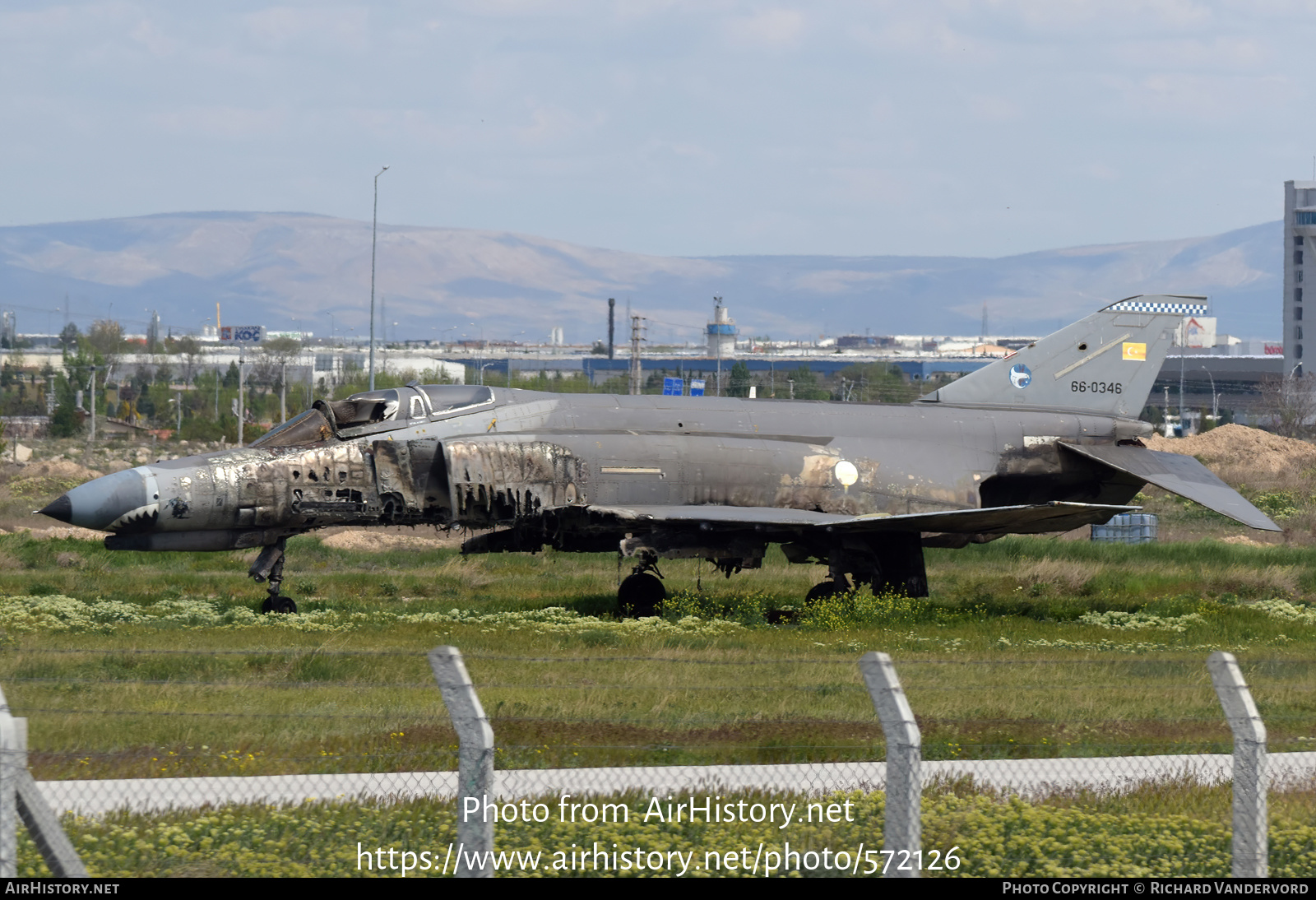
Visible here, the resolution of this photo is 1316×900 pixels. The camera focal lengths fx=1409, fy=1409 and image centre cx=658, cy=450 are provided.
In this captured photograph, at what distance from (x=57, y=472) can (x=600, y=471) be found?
30.3 meters

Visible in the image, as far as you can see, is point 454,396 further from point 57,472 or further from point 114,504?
point 57,472

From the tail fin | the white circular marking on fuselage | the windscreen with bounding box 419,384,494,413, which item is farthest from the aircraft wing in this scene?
the tail fin

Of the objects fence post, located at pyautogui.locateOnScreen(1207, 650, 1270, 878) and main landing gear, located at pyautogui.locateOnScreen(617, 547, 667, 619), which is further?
main landing gear, located at pyautogui.locateOnScreen(617, 547, 667, 619)

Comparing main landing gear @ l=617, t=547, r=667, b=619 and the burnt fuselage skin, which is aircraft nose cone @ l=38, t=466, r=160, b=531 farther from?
main landing gear @ l=617, t=547, r=667, b=619

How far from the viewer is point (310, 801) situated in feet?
30.0

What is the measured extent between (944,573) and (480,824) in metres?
19.6

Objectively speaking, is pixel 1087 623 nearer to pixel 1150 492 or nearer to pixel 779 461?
pixel 779 461

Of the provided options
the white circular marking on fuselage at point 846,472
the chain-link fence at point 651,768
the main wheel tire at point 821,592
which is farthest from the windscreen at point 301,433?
the main wheel tire at point 821,592

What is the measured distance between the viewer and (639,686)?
13.3 meters

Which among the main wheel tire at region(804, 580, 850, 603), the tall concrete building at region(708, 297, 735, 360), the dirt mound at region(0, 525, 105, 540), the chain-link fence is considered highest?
the tall concrete building at region(708, 297, 735, 360)

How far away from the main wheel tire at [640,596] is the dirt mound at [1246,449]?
33.7 metres

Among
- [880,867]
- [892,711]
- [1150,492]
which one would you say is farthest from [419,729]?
[1150,492]

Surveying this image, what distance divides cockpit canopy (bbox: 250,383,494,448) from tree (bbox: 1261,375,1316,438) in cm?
6437

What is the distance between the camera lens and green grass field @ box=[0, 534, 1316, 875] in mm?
8680
